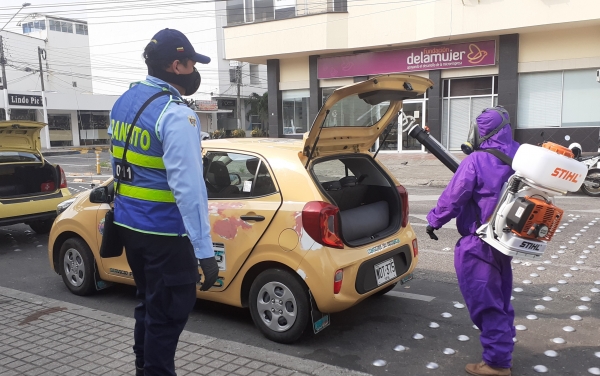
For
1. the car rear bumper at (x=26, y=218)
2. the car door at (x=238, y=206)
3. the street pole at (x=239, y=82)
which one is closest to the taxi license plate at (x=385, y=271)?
the car door at (x=238, y=206)

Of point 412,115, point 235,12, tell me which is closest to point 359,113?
point 412,115

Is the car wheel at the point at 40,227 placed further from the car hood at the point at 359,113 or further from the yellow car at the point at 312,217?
the car hood at the point at 359,113

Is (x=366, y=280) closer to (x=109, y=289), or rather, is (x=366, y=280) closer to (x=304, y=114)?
(x=109, y=289)

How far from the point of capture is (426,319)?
456 cm

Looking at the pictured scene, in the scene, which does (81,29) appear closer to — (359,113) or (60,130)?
(60,130)

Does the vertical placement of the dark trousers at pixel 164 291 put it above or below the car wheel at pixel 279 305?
above

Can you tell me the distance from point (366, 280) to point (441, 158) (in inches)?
47.5

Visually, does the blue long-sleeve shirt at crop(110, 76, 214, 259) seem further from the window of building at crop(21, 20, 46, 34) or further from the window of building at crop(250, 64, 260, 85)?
the window of building at crop(21, 20, 46, 34)

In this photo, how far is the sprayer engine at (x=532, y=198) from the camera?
3.11 metres

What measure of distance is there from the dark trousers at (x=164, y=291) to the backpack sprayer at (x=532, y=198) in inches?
76.8

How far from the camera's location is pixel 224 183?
14.9 ft

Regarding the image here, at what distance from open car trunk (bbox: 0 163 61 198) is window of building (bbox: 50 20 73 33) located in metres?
57.8

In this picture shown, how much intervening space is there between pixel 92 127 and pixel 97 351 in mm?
45031

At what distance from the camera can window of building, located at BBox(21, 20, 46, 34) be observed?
189 feet
